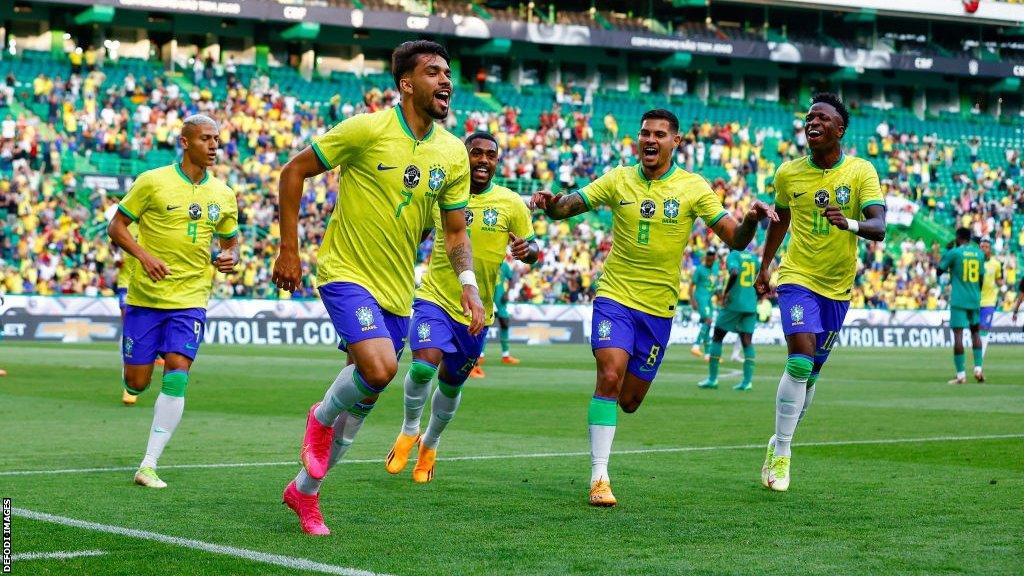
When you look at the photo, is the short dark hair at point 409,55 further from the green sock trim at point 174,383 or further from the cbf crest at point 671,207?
the green sock trim at point 174,383

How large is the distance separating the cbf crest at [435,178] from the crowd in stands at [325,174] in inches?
965

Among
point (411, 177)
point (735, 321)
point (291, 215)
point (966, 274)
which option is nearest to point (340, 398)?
point (291, 215)

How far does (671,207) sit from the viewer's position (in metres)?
9.91

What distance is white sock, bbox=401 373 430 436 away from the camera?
10.6 metres

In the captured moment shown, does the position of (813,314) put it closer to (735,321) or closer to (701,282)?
(735,321)

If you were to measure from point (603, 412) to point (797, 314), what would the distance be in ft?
6.27

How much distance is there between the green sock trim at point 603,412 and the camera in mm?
9336

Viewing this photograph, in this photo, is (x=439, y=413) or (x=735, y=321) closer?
(x=439, y=413)

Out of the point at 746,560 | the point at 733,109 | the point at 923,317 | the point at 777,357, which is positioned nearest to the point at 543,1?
the point at 733,109

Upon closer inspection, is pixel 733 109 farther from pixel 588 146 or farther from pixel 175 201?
pixel 175 201

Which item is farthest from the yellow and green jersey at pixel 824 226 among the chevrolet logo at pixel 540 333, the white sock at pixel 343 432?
the chevrolet logo at pixel 540 333

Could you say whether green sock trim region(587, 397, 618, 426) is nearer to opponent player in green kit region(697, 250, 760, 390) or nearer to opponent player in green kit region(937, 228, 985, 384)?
opponent player in green kit region(697, 250, 760, 390)

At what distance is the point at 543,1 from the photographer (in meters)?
58.5

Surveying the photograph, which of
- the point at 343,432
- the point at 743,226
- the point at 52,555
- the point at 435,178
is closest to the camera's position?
the point at 52,555
